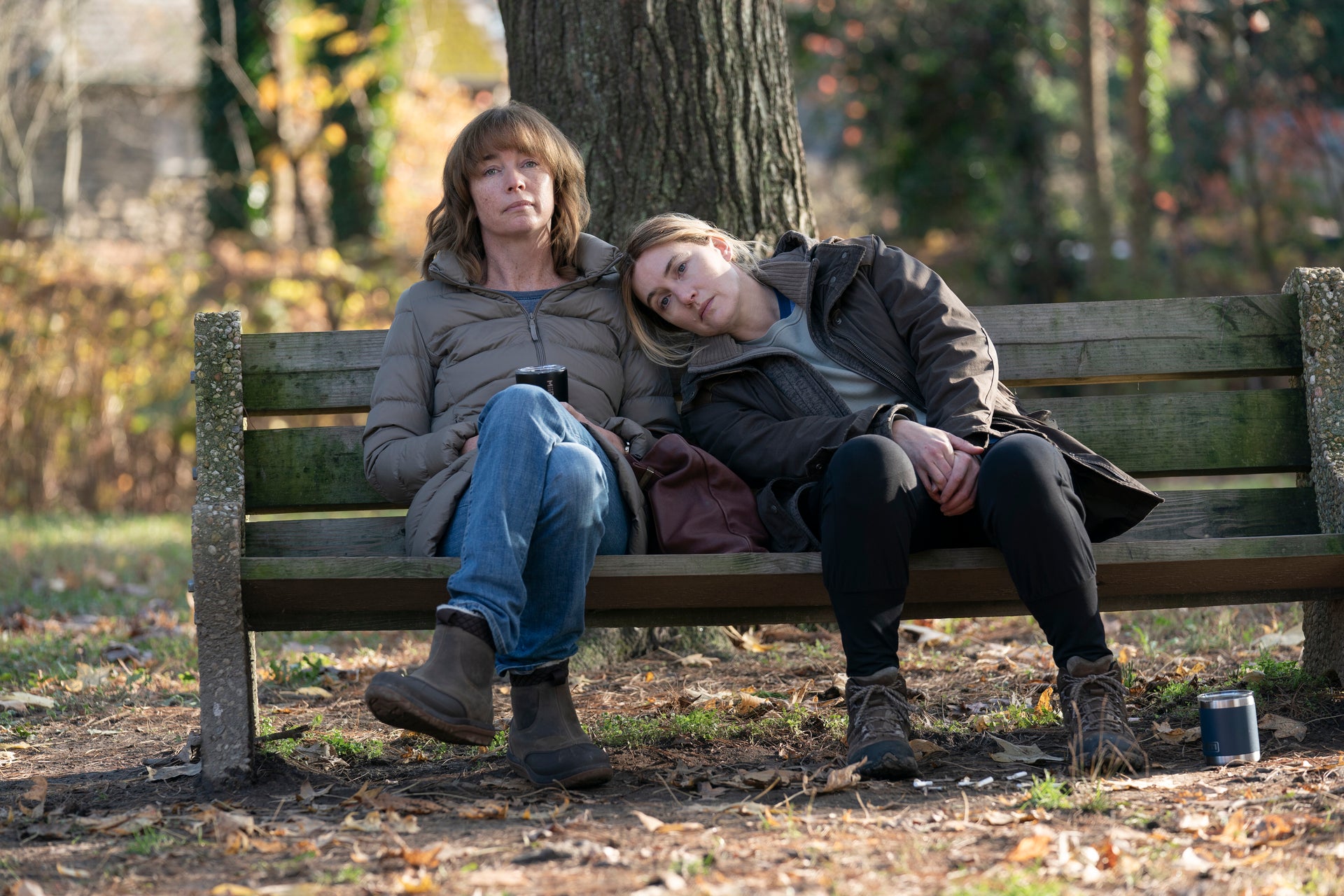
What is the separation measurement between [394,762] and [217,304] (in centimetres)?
678

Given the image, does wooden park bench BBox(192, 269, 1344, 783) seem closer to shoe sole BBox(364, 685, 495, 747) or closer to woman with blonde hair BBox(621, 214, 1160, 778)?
woman with blonde hair BBox(621, 214, 1160, 778)

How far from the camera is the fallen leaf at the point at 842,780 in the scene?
8.92ft

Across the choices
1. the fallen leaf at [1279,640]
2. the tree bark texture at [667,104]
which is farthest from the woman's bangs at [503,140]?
the fallen leaf at [1279,640]

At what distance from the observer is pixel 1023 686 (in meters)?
3.79

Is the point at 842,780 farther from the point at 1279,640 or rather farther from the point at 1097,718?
the point at 1279,640

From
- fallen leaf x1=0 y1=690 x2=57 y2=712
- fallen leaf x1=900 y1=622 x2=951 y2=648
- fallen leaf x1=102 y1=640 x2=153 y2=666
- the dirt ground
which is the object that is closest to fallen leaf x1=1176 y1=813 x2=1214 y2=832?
the dirt ground

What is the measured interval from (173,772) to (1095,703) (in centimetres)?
220

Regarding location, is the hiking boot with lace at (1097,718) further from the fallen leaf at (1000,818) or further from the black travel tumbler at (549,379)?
the black travel tumbler at (549,379)

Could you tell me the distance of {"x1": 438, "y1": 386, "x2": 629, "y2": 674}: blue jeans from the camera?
2.70m

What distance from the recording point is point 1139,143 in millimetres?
12328

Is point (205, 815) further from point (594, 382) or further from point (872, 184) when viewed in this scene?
point (872, 184)

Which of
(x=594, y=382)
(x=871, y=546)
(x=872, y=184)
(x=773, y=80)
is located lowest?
(x=871, y=546)

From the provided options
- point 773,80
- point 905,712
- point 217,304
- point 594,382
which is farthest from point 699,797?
point 217,304

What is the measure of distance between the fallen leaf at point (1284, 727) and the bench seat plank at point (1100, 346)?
0.93 metres
